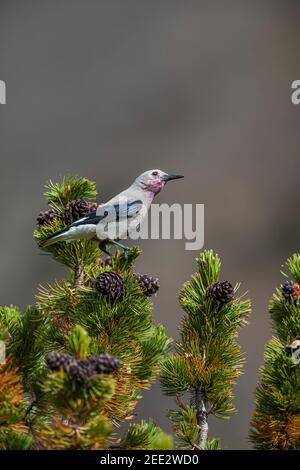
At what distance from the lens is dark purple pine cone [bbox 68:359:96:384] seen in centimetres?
59

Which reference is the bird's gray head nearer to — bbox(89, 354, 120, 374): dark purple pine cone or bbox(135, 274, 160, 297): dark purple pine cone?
bbox(135, 274, 160, 297): dark purple pine cone

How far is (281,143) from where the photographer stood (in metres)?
3.49

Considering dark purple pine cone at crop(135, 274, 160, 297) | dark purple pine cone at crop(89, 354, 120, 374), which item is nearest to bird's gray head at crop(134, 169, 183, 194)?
dark purple pine cone at crop(135, 274, 160, 297)

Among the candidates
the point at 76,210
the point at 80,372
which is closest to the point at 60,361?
the point at 80,372

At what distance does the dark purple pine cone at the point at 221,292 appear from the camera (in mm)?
820

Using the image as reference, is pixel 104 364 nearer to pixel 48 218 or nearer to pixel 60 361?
pixel 60 361

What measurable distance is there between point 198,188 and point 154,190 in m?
2.05

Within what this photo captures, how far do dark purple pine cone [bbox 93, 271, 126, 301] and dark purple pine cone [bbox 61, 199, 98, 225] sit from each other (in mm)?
175

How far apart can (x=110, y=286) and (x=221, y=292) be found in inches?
4.9

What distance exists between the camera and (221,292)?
823 millimetres

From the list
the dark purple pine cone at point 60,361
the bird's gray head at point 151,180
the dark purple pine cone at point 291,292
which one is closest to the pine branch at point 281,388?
the dark purple pine cone at point 291,292

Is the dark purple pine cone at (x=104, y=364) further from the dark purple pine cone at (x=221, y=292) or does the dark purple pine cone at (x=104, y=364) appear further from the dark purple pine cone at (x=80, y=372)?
the dark purple pine cone at (x=221, y=292)

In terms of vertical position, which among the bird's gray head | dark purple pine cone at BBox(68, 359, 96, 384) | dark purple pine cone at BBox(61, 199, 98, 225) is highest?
the bird's gray head
